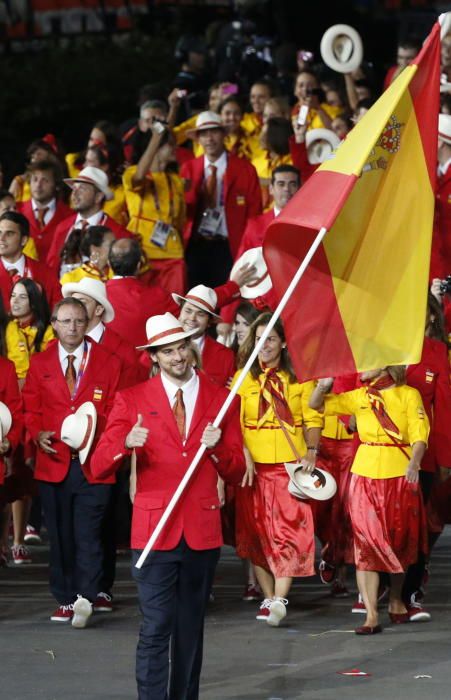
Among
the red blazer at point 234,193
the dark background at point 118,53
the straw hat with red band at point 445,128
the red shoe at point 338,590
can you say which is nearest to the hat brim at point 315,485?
the red shoe at point 338,590

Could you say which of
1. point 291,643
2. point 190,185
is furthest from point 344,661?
point 190,185

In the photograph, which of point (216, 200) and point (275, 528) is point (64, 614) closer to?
point (275, 528)

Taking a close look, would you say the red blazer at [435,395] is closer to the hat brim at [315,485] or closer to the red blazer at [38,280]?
the hat brim at [315,485]

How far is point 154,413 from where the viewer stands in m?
8.97

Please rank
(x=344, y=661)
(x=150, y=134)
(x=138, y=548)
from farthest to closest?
(x=150, y=134), (x=344, y=661), (x=138, y=548)

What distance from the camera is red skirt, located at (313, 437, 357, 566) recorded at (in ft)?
39.1

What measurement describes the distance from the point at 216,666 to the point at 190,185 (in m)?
7.41

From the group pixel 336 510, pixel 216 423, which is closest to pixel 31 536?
pixel 336 510

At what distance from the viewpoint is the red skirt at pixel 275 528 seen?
11391 millimetres

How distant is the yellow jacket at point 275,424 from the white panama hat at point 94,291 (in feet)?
3.67

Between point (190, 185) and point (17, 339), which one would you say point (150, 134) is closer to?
point (190, 185)

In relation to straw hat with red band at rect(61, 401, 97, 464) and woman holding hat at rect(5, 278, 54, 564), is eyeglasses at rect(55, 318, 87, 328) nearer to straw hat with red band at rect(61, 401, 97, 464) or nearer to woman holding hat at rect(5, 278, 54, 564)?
straw hat with red band at rect(61, 401, 97, 464)

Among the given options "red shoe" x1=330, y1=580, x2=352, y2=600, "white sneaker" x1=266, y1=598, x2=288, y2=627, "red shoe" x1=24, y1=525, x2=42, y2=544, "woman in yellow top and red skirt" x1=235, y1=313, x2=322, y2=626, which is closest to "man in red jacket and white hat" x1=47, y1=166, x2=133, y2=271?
"red shoe" x1=24, y1=525, x2=42, y2=544

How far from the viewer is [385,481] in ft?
35.9
